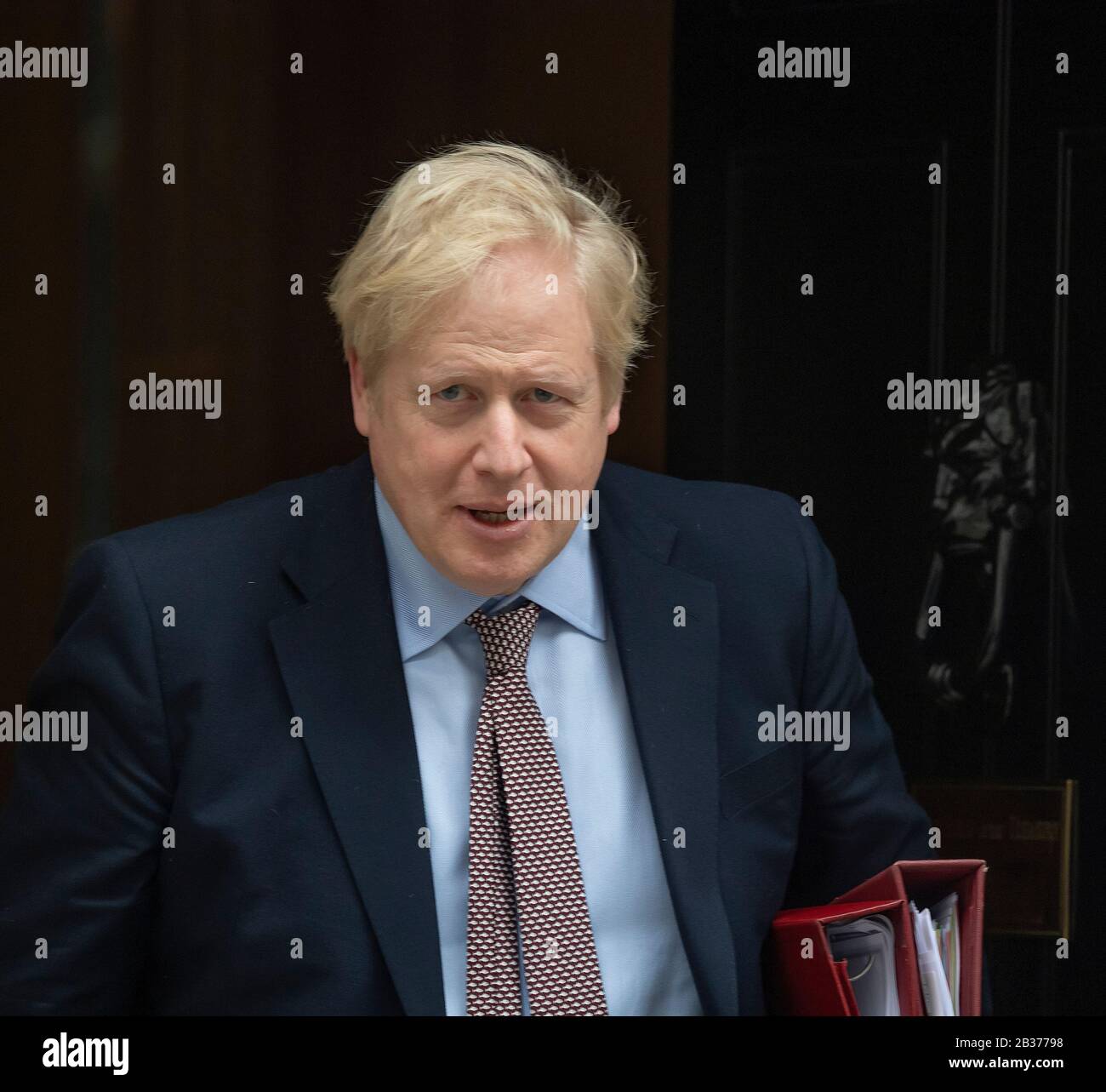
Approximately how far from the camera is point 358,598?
72.4 inches

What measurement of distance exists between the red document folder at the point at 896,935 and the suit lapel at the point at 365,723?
0.40 meters

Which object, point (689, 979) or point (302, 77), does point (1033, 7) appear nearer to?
point (302, 77)

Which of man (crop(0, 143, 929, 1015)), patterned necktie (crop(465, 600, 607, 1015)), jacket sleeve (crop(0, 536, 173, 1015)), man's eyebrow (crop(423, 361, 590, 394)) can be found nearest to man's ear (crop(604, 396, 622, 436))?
man (crop(0, 143, 929, 1015))

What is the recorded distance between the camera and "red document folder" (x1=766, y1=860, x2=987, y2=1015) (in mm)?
1681

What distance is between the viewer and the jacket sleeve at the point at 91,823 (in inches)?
67.0

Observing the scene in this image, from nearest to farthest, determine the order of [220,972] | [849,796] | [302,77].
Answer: [220,972]
[849,796]
[302,77]

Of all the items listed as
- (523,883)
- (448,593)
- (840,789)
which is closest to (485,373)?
(448,593)

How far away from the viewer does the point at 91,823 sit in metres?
1.70

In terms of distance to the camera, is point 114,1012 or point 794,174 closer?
point 114,1012

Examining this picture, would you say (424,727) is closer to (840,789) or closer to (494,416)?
(494,416)

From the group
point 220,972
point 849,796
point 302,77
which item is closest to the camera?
point 220,972

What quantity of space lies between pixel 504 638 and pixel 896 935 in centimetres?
56

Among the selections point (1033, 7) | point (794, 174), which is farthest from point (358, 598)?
point (1033, 7)

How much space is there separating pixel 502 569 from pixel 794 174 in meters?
1.32
